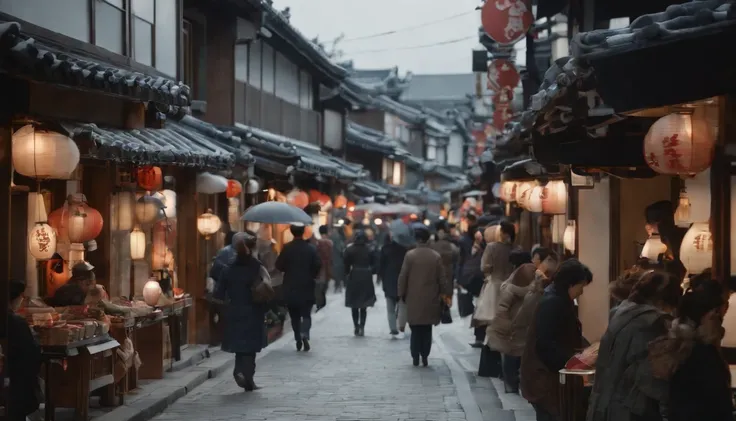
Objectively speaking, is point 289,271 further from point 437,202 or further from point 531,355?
point 437,202

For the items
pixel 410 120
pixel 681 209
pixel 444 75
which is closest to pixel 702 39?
pixel 681 209

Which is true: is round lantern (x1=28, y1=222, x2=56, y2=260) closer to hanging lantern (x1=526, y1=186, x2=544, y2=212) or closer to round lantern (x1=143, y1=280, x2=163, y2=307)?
round lantern (x1=143, y1=280, x2=163, y2=307)

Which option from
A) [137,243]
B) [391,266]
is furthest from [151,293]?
[391,266]

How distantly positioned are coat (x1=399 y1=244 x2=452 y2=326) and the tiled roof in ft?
22.4

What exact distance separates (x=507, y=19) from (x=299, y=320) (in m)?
7.59

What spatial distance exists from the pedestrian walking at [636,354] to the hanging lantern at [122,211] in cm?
1082

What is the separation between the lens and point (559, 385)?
11.5 meters

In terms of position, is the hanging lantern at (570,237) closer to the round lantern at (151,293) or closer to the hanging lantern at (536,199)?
the hanging lantern at (536,199)

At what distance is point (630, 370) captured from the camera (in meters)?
8.73

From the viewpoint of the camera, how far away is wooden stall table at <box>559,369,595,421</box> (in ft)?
35.7

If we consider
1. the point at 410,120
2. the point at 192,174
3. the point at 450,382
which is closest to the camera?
the point at 450,382

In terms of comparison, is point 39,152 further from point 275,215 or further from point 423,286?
point 275,215

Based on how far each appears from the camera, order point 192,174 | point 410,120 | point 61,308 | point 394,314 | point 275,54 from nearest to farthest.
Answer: point 61,308 < point 192,174 < point 394,314 < point 275,54 < point 410,120

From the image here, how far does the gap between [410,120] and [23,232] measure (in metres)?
65.8
